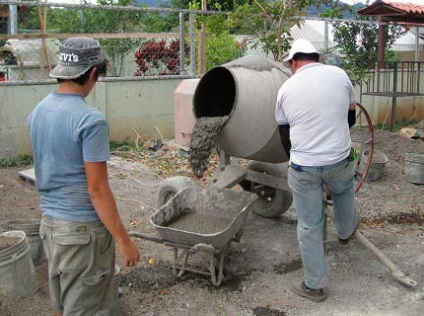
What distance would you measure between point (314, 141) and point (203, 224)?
4.20ft

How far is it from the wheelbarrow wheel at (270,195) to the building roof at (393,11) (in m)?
7.08

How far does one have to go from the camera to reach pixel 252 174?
530cm

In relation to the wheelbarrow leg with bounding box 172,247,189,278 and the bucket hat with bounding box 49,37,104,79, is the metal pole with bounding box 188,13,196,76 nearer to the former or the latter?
the wheelbarrow leg with bounding box 172,247,189,278

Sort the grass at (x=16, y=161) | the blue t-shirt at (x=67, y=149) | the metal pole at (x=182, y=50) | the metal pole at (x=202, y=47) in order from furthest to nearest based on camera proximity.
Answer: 1. the metal pole at (x=202, y=47)
2. the metal pole at (x=182, y=50)
3. the grass at (x=16, y=161)
4. the blue t-shirt at (x=67, y=149)

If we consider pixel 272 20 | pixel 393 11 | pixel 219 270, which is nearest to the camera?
pixel 219 270

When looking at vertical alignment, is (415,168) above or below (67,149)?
below

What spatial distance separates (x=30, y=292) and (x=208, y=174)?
3.93 meters

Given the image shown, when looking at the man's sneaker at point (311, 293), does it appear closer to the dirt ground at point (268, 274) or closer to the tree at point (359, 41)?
the dirt ground at point (268, 274)

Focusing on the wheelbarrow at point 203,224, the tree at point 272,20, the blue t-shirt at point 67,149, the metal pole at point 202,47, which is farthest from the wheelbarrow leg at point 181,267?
the metal pole at point 202,47

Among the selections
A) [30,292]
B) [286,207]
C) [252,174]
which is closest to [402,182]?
[286,207]

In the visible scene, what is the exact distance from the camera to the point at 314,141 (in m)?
3.90

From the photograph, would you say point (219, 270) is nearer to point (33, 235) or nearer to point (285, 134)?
point (285, 134)

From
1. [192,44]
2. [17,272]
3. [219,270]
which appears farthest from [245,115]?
[192,44]

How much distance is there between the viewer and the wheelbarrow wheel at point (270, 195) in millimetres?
5633
